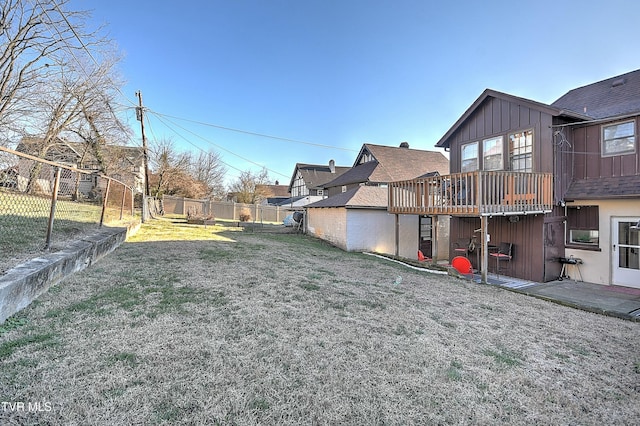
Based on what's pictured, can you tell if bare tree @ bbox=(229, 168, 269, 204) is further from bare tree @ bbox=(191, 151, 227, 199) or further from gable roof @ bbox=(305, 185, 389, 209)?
gable roof @ bbox=(305, 185, 389, 209)

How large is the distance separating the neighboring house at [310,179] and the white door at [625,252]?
80.9 feet

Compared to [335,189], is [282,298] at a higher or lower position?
lower

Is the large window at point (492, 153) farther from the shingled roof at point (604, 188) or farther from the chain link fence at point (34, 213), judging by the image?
the chain link fence at point (34, 213)

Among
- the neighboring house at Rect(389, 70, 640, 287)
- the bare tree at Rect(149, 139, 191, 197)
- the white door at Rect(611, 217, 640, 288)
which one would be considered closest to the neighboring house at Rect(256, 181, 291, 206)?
the bare tree at Rect(149, 139, 191, 197)

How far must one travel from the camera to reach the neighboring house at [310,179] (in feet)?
104

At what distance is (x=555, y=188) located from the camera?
27.3 feet

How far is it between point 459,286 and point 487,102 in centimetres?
672

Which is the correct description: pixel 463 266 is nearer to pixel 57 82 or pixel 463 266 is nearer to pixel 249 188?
pixel 57 82

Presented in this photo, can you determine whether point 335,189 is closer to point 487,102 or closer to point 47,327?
point 487,102

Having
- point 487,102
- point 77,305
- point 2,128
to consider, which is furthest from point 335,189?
point 77,305

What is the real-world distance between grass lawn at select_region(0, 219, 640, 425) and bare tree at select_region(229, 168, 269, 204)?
30300mm

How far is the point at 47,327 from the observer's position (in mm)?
2637

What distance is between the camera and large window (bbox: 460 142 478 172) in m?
10.2

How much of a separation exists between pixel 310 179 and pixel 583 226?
2634cm
